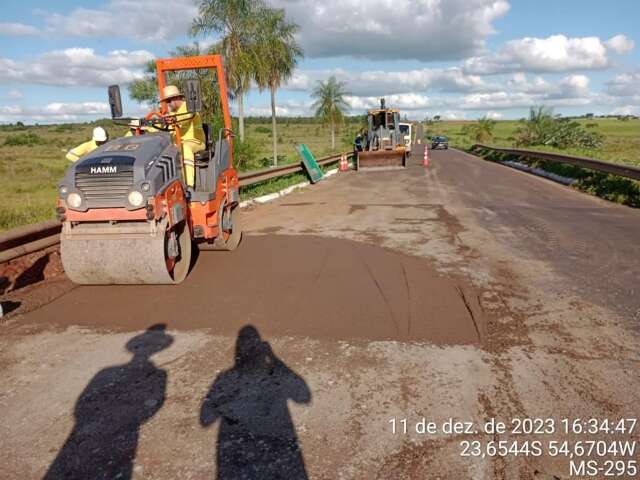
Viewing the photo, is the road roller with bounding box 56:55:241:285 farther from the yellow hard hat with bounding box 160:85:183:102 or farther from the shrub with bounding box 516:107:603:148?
the shrub with bounding box 516:107:603:148

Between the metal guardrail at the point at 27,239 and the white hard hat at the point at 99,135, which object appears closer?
the metal guardrail at the point at 27,239

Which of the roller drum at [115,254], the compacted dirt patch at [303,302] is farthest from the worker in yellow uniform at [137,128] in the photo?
the compacted dirt patch at [303,302]

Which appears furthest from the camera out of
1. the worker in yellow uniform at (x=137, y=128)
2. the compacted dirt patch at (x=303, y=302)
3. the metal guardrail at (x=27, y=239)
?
the worker in yellow uniform at (x=137, y=128)

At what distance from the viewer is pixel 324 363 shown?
381 cm

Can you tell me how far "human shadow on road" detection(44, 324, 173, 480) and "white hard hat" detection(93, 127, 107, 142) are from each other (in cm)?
294

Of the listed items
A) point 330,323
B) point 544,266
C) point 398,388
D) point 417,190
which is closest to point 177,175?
point 330,323

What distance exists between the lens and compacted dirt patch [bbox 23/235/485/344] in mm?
4492

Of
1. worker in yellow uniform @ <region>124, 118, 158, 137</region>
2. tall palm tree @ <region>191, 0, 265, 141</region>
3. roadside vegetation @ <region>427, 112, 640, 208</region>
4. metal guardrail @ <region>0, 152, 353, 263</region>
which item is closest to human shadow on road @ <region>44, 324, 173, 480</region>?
metal guardrail @ <region>0, 152, 353, 263</region>

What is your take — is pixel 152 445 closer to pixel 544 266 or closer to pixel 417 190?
pixel 544 266

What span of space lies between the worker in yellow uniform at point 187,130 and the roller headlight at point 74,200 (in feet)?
5.20

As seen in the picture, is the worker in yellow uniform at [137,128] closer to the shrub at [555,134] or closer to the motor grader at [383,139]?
the motor grader at [383,139]

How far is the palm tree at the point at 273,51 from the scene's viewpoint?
19328mm

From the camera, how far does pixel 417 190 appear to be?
14992 millimetres

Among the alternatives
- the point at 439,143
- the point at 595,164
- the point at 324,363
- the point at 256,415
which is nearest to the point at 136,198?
the point at 324,363
